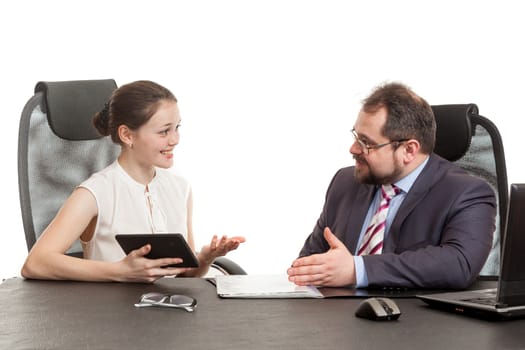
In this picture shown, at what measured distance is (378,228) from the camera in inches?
110

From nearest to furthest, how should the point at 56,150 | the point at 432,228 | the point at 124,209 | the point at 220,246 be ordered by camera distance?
1. the point at 432,228
2. the point at 220,246
3. the point at 124,209
4. the point at 56,150

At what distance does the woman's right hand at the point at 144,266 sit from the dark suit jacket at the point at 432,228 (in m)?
0.55

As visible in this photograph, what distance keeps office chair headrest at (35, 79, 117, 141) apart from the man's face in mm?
1004

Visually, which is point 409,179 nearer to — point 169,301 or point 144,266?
point 144,266

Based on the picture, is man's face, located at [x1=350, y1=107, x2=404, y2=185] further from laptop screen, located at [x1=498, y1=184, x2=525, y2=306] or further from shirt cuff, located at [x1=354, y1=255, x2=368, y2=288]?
laptop screen, located at [x1=498, y1=184, x2=525, y2=306]

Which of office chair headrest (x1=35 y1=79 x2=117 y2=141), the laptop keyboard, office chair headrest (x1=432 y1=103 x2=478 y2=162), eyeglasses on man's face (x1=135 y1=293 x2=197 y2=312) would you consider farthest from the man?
office chair headrest (x1=35 y1=79 x2=117 y2=141)

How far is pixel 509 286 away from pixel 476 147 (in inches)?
42.8

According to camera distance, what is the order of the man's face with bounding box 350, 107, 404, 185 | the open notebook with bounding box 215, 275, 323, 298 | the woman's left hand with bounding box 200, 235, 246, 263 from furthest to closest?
the man's face with bounding box 350, 107, 404, 185
the woman's left hand with bounding box 200, 235, 246, 263
the open notebook with bounding box 215, 275, 323, 298

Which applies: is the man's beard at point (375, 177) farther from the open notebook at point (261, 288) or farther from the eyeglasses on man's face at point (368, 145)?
the open notebook at point (261, 288)

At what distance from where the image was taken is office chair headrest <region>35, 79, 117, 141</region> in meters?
3.18

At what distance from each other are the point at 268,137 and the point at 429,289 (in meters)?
2.62

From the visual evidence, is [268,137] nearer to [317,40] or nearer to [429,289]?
[317,40]

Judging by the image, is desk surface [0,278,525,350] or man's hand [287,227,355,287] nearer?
desk surface [0,278,525,350]

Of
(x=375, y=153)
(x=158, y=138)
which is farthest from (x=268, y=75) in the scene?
(x=375, y=153)
